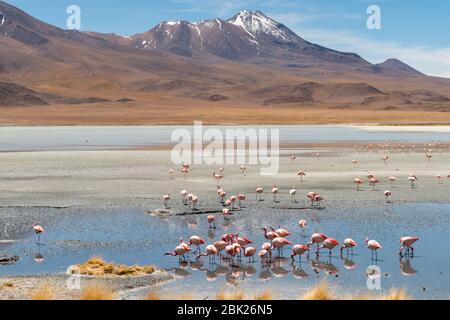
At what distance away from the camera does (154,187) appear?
22578mm

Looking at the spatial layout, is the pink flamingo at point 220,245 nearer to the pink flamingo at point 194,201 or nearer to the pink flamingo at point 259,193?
the pink flamingo at point 194,201

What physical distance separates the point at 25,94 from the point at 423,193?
441 feet

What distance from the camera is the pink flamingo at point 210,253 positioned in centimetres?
1170

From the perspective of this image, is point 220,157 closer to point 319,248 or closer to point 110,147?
point 110,147

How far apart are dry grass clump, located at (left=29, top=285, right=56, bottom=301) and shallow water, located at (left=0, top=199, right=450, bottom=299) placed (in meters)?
1.22

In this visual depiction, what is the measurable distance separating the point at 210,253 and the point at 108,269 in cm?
178

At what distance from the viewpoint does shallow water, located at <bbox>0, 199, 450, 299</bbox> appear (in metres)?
10.7

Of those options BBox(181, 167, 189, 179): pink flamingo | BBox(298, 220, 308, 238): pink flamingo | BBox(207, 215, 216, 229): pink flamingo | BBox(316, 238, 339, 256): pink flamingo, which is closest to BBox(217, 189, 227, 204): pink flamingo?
BBox(207, 215, 216, 229): pink flamingo

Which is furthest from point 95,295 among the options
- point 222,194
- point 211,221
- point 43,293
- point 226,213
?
point 222,194

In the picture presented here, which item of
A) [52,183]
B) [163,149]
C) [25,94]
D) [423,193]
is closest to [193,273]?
[423,193]

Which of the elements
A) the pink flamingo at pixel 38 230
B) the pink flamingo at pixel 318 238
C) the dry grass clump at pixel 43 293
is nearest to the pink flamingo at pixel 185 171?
the pink flamingo at pixel 38 230

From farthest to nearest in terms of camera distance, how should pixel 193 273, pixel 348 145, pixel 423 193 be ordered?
pixel 348 145, pixel 423 193, pixel 193 273

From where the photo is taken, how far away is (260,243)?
13.5 m

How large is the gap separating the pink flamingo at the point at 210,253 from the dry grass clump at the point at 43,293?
2897 millimetres
